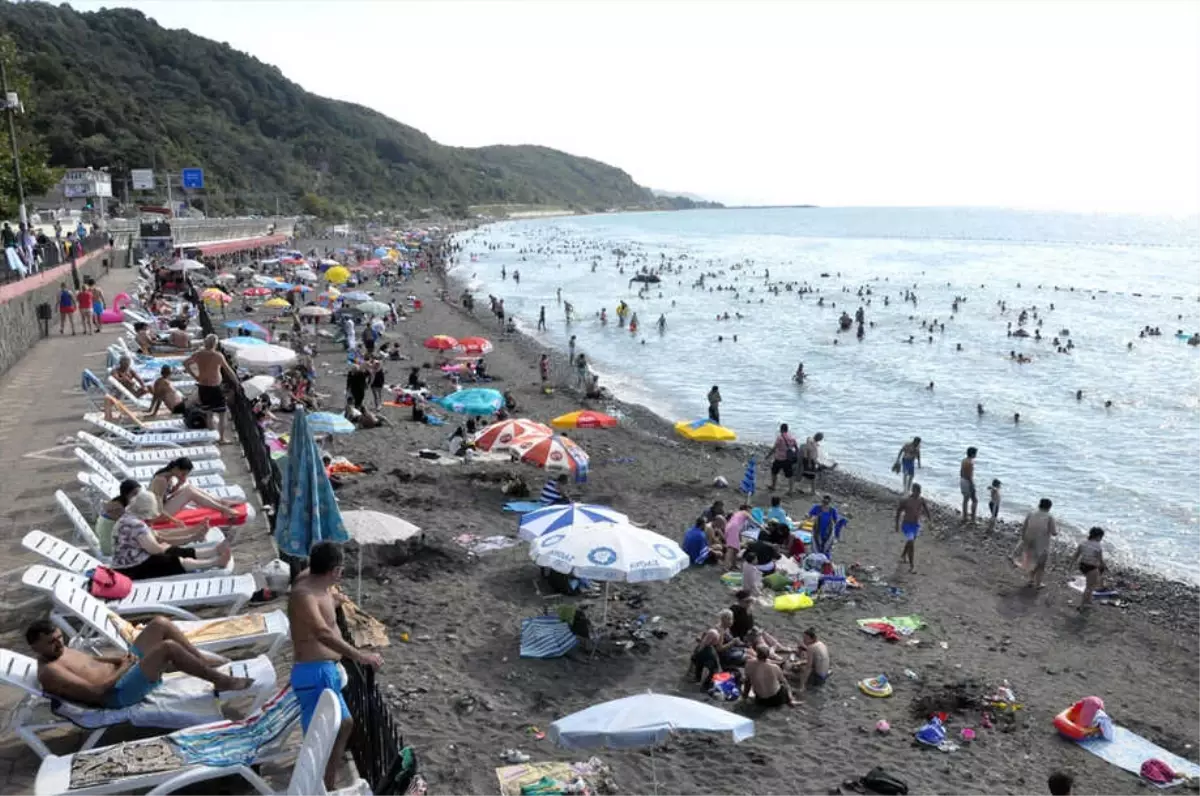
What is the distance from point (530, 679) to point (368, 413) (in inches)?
471

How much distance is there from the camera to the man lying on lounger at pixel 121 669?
15.6 ft

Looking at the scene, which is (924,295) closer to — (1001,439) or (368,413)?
(1001,439)

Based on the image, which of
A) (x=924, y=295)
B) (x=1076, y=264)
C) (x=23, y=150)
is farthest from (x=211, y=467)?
(x=1076, y=264)

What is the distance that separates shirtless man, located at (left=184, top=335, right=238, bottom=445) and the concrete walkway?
603 mm

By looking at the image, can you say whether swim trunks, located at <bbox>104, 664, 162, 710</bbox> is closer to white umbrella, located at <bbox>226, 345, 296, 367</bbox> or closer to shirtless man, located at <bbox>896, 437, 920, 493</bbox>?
white umbrella, located at <bbox>226, 345, 296, 367</bbox>

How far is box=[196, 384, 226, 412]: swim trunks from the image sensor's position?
39.3 feet

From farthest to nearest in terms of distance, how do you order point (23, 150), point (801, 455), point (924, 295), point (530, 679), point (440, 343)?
point (924, 295)
point (23, 150)
point (440, 343)
point (801, 455)
point (530, 679)

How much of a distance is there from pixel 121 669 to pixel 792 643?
781cm

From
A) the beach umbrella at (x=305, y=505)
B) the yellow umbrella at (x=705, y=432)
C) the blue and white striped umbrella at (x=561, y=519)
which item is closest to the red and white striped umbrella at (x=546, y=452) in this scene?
the blue and white striped umbrella at (x=561, y=519)

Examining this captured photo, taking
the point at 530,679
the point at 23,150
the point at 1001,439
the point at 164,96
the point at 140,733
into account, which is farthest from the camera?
the point at 164,96

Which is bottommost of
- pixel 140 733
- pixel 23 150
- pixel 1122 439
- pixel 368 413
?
pixel 1122 439

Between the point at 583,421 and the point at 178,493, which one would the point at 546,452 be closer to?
the point at 583,421

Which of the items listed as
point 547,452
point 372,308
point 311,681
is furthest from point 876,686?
point 372,308

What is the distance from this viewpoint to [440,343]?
2838cm
